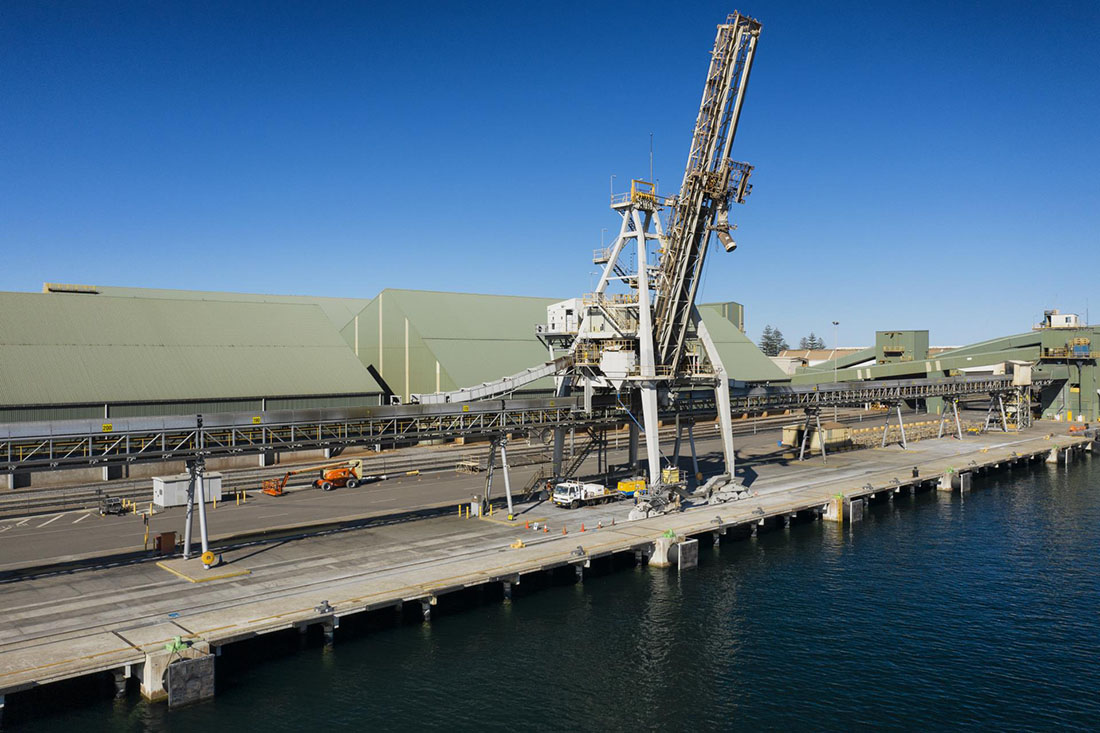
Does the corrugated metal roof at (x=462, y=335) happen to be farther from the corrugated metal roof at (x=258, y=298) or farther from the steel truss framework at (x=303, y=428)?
the steel truss framework at (x=303, y=428)

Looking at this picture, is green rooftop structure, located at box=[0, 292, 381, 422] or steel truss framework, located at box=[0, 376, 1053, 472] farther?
green rooftop structure, located at box=[0, 292, 381, 422]

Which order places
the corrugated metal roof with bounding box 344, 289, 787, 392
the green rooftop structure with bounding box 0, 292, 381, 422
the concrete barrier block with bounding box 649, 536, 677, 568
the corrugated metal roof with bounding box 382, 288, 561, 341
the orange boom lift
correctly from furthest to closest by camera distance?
1. the corrugated metal roof with bounding box 382, 288, 561, 341
2. the corrugated metal roof with bounding box 344, 289, 787, 392
3. the green rooftop structure with bounding box 0, 292, 381, 422
4. the orange boom lift
5. the concrete barrier block with bounding box 649, 536, 677, 568

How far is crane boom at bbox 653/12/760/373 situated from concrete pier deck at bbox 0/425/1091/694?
15.9 metres

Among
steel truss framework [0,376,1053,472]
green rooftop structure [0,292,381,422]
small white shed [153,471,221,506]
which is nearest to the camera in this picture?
steel truss framework [0,376,1053,472]

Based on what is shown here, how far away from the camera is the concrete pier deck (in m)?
33.5

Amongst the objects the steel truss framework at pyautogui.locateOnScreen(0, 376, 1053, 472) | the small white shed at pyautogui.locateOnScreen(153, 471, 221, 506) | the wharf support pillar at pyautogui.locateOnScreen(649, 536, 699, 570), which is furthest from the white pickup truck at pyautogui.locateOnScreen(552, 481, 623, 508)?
the small white shed at pyautogui.locateOnScreen(153, 471, 221, 506)

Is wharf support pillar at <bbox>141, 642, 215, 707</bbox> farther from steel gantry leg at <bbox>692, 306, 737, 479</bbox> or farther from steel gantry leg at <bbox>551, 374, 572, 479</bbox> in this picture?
steel gantry leg at <bbox>692, 306, 737, 479</bbox>

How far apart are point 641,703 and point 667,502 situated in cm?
2892

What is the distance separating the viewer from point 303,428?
58406mm

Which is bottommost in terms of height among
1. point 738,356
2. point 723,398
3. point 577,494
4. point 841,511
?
point 841,511

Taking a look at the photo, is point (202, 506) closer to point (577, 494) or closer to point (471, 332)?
point (577, 494)

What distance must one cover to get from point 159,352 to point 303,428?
37.9 m

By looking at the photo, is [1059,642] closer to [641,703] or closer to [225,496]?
[641,703]

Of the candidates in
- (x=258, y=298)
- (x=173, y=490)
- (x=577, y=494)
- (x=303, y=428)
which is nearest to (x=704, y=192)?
(x=577, y=494)
